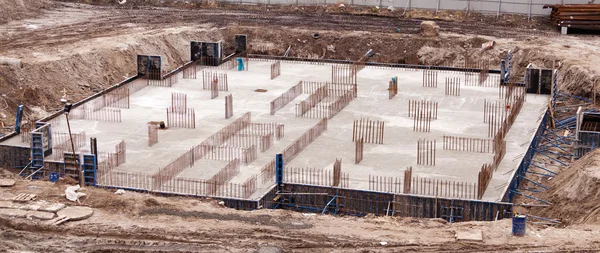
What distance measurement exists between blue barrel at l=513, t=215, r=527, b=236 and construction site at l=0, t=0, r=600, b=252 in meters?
0.15

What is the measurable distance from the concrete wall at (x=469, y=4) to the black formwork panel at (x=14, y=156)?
30.2m

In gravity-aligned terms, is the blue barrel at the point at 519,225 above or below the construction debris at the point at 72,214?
above

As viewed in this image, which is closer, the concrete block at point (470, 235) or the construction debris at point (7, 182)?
the concrete block at point (470, 235)

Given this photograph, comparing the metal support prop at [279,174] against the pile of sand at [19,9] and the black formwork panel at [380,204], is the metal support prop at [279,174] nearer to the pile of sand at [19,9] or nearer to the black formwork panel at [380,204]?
→ the black formwork panel at [380,204]

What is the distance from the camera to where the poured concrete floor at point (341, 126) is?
Answer: 34156mm

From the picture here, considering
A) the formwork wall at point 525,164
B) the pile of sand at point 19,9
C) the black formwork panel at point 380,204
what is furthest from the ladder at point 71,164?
the pile of sand at point 19,9

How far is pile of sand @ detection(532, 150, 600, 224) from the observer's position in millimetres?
28594

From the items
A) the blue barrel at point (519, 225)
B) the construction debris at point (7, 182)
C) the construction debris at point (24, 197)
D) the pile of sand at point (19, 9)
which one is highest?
the pile of sand at point (19, 9)

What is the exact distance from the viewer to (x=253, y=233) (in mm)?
25438

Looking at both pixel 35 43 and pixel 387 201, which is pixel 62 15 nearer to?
pixel 35 43

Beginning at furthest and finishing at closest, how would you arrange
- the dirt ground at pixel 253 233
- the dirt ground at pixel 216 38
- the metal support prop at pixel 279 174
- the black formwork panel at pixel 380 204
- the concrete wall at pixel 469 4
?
the concrete wall at pixel 469 4, the dirt ground at pixel 216 38, the metal support prop at pixel 279 174, the black formwork panel at pixel 380 204, the dirt ground at pixel 253 233

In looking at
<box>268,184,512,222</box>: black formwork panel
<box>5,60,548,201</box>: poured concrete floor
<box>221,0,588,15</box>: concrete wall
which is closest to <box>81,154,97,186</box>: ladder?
<box>5,60,548,201</box>: poured concrete floor

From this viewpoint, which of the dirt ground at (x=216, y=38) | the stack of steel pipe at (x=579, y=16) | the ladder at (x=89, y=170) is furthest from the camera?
the stack of steel pipe at (x=579, y=16)

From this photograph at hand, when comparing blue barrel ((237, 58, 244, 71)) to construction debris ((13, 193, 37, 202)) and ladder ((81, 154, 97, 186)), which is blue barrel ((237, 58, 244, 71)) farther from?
construction debris ((13, 193, 37, 202))
